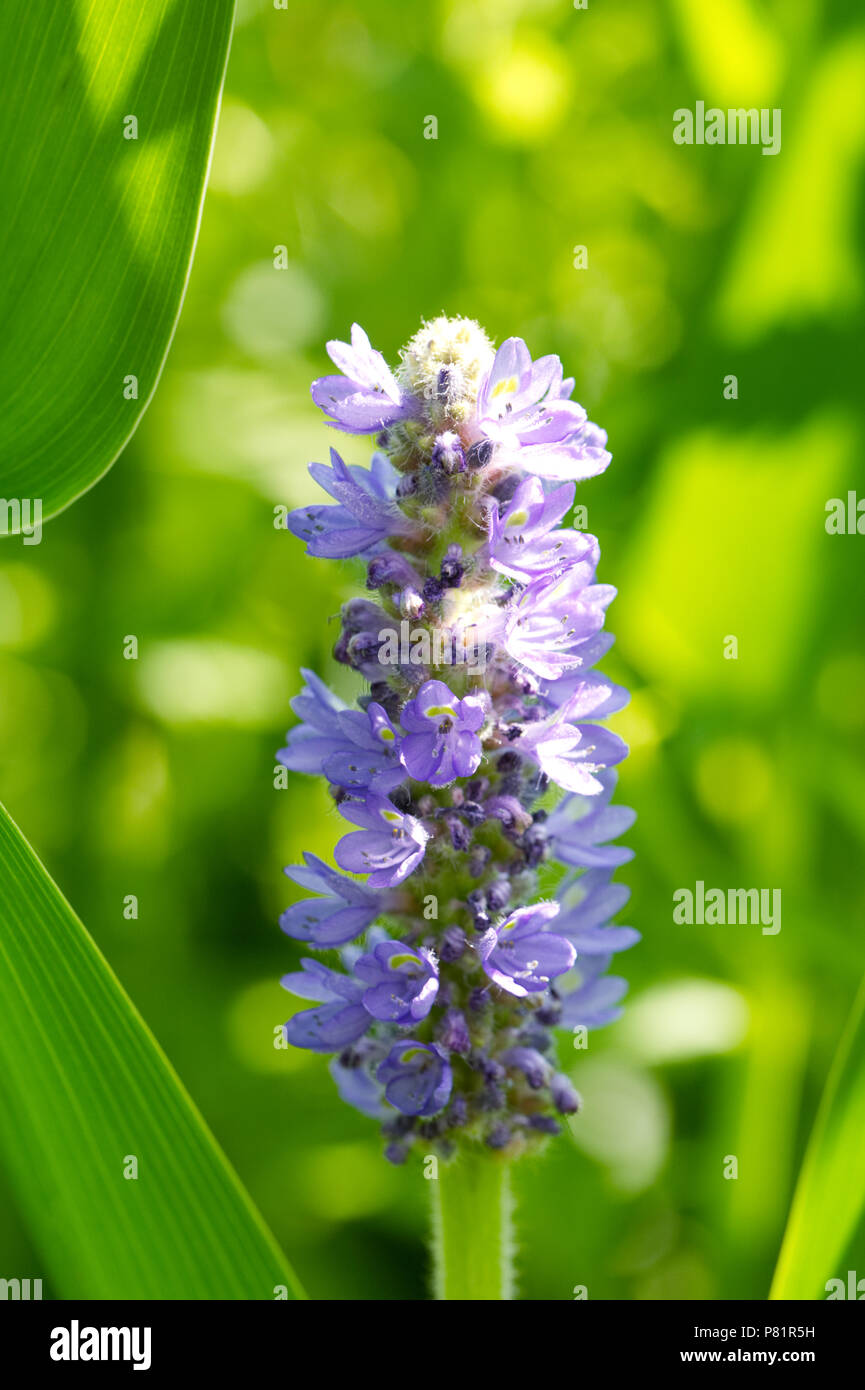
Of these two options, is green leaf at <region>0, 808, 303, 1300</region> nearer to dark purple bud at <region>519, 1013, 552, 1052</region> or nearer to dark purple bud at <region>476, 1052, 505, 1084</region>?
dark purple bud at <region>476, 1052, 505, 1084</region>

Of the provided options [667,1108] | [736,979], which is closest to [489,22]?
[736,979]

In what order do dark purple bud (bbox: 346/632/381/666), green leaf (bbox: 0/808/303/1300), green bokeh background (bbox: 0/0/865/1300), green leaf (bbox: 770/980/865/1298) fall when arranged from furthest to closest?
green bokeh background (bbox: 0/0/865/1300) < dark purple bud (bbox: 346/632/381/666) < green leaf (bbox: 770/980/865/1298) < green leaf (bbox: 0/808/303/1300)

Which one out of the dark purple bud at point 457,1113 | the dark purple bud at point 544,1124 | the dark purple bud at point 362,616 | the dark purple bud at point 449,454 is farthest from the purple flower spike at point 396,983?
the dark purple bud at point 449,454

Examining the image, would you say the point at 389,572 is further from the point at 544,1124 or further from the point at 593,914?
the point at 544,1124

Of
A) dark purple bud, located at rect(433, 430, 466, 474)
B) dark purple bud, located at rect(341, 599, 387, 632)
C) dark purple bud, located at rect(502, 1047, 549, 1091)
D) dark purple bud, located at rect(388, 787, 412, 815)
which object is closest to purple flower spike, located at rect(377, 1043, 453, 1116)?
dark purple bud, located at rect(502, 1047, 549, 1091)

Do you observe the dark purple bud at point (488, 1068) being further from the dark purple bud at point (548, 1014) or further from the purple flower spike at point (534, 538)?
the purple flower spike at point (534, 538)

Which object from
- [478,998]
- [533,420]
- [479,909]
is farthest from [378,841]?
[533,420]
